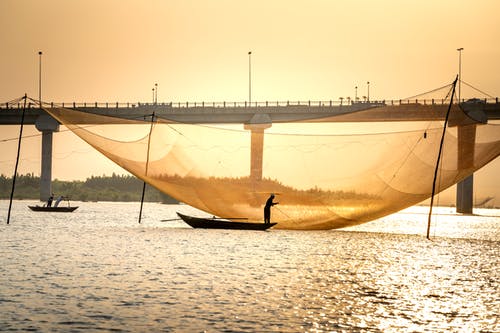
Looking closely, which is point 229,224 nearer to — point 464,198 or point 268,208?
point 268,208

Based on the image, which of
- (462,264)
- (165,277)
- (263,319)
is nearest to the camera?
(263,319)

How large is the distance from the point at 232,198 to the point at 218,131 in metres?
3.68

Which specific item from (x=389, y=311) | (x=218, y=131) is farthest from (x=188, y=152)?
(x=389, y=311)

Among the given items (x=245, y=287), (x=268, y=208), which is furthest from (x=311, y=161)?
(x=245, y=287)

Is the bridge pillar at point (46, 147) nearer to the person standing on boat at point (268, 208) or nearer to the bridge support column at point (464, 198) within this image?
the bridge support column at point (464, 198)

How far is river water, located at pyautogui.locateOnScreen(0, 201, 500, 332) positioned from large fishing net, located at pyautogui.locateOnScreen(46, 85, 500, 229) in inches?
89.5

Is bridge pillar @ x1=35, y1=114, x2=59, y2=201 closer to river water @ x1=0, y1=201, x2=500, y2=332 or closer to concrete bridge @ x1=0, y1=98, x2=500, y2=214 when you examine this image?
concrete bridge @ x1=0, y1=98, x2=500, y2=214

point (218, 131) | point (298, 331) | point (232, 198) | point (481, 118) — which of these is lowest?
point (298, 331)

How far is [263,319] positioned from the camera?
1762 centimetres

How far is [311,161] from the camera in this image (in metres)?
39.2

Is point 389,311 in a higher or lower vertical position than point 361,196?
lower

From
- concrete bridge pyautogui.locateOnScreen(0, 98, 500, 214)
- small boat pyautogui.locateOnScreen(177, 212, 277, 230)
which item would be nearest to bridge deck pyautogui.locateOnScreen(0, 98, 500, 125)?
concrete bridge pyautogui.locateOnScreen(0, 98, 500, 214)

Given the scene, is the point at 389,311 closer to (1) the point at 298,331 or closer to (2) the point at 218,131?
(1) the point at 298,331

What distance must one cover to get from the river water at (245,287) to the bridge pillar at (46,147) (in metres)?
61.0
